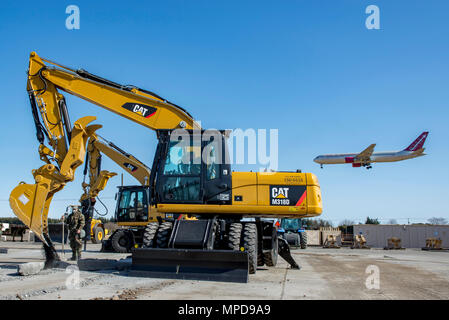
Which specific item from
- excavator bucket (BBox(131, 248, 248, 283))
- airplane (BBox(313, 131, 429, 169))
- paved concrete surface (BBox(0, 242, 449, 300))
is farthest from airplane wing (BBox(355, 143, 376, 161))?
excavator bucket (BBox(131, 248, 248, 283))

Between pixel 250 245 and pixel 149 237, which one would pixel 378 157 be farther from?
pixel 149 237

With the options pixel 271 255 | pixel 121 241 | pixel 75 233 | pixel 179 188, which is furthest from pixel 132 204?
pixel 179 188

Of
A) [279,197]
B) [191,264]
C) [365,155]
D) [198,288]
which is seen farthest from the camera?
[365,155]

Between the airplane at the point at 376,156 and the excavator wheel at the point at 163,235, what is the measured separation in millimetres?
48774

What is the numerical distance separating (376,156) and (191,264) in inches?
2005

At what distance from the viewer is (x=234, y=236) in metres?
8.86

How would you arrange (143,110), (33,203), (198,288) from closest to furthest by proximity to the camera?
1. (198,288)
2. (33,203)
3. (143,110)

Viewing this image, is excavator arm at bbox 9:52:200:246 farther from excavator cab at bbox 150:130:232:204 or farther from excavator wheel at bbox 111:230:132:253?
excavator wheel at bbox 111:230:132:253

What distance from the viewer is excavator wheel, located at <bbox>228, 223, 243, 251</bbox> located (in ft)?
28.6

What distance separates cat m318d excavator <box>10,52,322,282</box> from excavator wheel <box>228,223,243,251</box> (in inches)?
0.9
